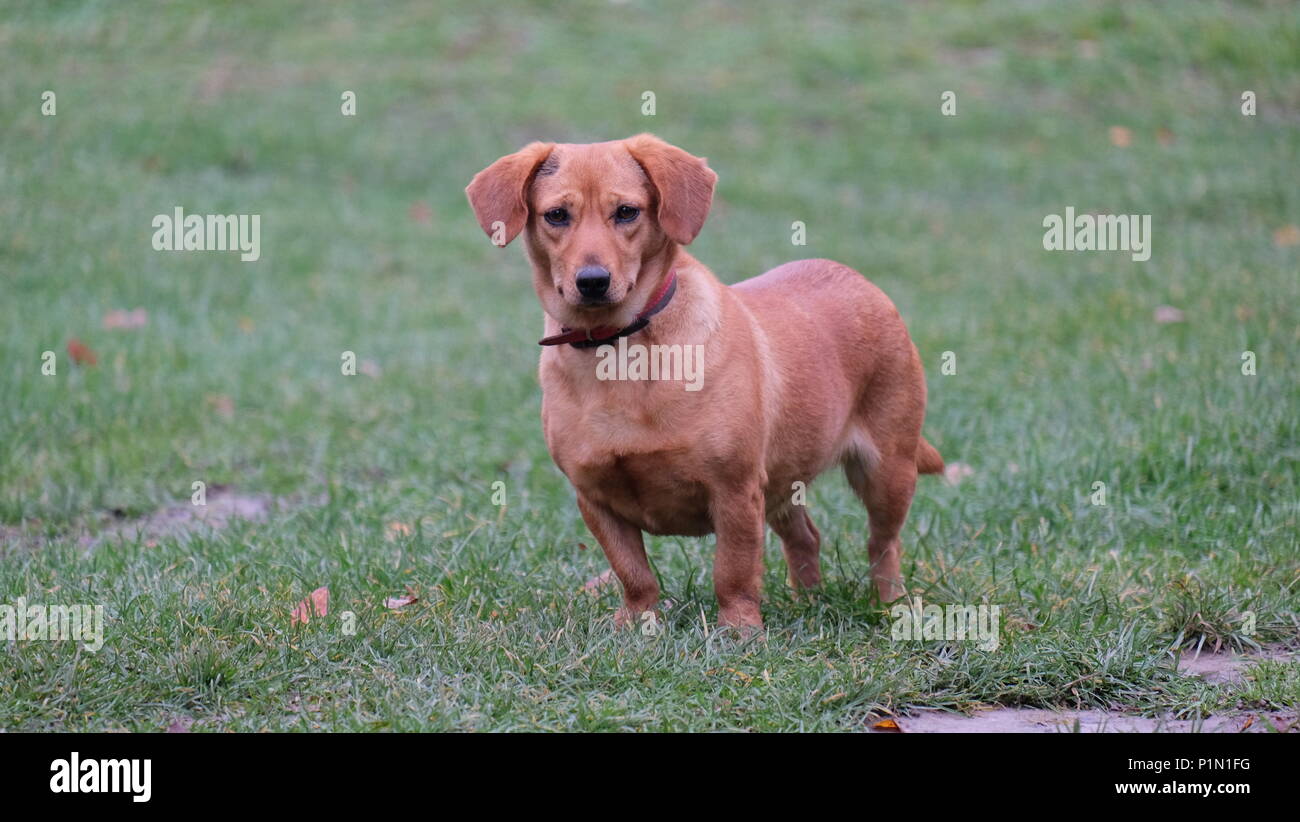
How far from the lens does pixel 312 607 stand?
4.27 meters

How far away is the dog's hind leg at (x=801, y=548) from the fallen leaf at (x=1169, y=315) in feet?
13.0

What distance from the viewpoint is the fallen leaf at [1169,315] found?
26.2 feet

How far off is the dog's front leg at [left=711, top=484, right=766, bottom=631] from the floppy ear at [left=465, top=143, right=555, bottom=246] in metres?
1.03

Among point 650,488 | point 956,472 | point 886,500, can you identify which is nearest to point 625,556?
point 650,488

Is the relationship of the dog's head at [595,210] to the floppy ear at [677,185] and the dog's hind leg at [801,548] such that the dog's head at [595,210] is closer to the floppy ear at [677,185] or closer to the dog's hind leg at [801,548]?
the floppy ear at [677,185]

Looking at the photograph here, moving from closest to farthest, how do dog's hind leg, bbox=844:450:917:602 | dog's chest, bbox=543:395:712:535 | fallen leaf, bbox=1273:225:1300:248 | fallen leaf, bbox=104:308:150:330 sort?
dog's chest, bbox=543:395:712:535
dog's hind leg, bbox=844:450:917:602
fallen leaf, bbox=104:308:150:330
fallen leaf, bbox=1273:225:1300:248

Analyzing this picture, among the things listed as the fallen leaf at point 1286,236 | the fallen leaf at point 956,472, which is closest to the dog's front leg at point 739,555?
the fallen leaf at point 956,472

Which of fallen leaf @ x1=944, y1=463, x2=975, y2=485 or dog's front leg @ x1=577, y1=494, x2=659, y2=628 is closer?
dog's front leg @ x1=577, y1=494, x2=659, y2=628

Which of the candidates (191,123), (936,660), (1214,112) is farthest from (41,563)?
(1214,112)

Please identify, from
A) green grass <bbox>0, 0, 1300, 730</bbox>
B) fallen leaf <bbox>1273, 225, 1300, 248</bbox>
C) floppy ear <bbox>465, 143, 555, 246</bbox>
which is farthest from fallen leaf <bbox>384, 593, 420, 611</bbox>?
fallen leaf <bbox>1273, 225, 1300, 248</bbox>

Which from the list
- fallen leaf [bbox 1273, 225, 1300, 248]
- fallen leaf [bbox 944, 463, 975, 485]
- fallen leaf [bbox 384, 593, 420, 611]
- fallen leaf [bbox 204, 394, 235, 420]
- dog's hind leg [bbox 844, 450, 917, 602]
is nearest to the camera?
fallen leaf [bbox 384, 593, 420, 611]

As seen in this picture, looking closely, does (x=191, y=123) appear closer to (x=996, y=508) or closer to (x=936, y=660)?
(x=996, y=508)

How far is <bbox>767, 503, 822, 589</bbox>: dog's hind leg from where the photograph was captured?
16.0 feet

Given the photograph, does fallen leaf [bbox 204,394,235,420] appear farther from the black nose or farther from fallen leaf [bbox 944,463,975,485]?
the black nose
